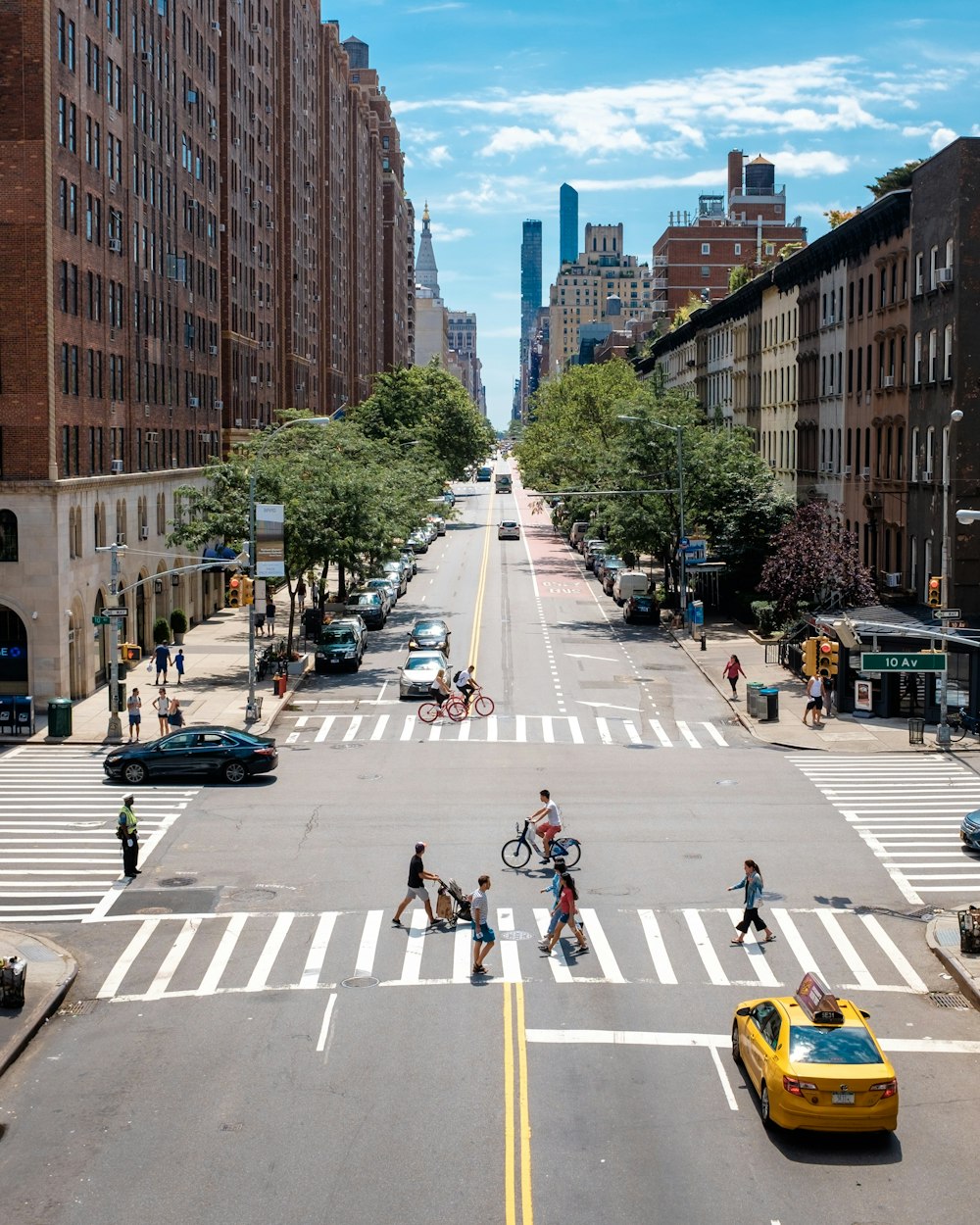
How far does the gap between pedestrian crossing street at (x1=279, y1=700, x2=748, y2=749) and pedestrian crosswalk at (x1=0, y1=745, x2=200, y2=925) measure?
729cm

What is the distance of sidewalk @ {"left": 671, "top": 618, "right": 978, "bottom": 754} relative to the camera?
4466 centimetres

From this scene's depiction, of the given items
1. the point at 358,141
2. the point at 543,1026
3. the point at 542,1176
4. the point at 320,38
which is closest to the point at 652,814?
the point at 543,1026

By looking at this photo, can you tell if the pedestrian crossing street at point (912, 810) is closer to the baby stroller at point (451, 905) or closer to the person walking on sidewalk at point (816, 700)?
the person walking on sidewalk at point (816, 700)

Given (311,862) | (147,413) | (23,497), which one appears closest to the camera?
(311,862)

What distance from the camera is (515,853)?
29781 mm

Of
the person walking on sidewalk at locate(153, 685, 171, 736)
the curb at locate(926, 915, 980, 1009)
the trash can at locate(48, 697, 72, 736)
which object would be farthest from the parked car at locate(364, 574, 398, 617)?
the curb at locate(926, 915, 980, 1009)

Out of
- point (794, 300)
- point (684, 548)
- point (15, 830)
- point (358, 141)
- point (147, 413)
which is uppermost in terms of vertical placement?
point (358, 141)

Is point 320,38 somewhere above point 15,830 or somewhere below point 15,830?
above

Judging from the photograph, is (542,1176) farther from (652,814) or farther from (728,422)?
(728,422)

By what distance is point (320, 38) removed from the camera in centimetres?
13438

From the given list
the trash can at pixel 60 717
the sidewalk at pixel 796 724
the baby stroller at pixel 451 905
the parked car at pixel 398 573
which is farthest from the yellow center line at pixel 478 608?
the baby stroller at pixel 451 905

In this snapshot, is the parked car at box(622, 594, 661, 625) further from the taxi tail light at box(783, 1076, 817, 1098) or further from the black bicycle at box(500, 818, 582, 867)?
the taxi tail light at box(783, 1076, 817, 1098)

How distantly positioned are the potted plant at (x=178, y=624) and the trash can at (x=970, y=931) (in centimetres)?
5039

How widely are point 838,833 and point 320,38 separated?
391 feet
